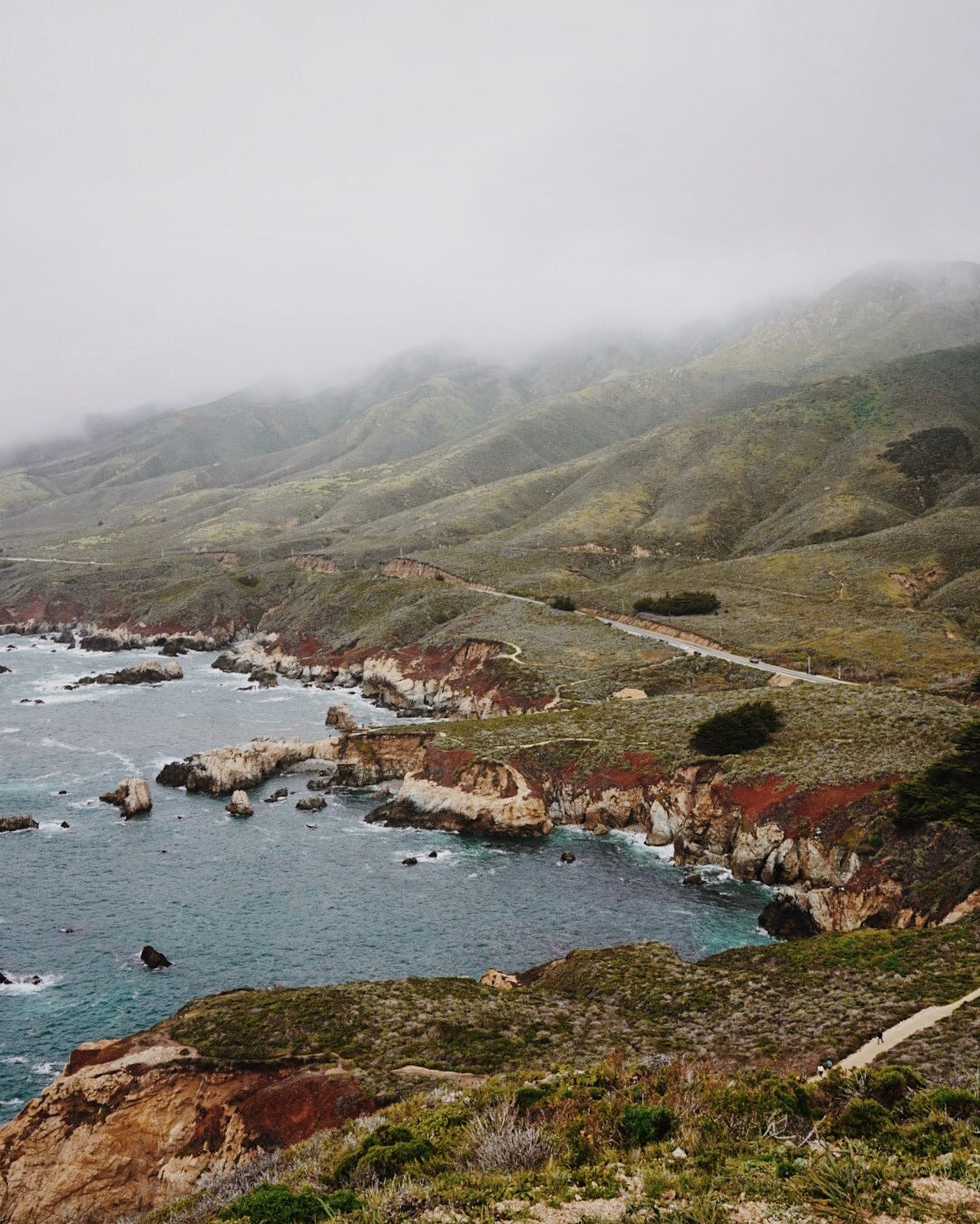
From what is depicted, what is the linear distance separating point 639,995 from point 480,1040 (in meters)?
7.09

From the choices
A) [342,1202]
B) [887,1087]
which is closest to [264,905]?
[342,1202]

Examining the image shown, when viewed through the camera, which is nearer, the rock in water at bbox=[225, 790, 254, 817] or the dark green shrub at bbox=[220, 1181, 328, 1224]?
the dark green shrub at bbox=[220, 1181, 328, 1224]

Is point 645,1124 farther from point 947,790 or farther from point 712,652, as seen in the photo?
point 712,652

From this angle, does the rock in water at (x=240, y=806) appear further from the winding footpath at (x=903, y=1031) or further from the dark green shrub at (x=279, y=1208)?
the dark green shrub at (x=279, y=1208)

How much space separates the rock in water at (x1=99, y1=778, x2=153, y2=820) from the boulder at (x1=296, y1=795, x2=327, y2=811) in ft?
38.2

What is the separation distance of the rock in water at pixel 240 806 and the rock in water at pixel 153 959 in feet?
75.6

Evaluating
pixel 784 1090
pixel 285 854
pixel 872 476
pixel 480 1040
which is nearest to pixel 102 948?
pixel 285 854

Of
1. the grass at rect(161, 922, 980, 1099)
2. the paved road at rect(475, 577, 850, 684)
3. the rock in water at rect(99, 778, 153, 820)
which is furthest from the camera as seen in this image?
the paved road at rect(475, 577, 850, 684)

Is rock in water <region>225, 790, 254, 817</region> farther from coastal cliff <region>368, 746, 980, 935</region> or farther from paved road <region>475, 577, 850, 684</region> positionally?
paved road <region>475, 577, 850, 684</region>

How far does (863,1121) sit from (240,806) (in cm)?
5659

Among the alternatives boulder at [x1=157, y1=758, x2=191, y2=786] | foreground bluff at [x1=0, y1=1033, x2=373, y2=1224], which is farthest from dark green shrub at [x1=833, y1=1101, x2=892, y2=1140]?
boulder at [x1=157, y1=758, x2=191, y2=786]

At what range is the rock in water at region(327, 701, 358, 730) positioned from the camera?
3497 inches

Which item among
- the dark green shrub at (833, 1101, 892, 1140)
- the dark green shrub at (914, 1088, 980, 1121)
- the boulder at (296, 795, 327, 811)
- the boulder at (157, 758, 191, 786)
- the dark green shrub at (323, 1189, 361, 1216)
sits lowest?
the boulder at (296, 795, 327, 811)

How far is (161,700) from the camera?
352ft
